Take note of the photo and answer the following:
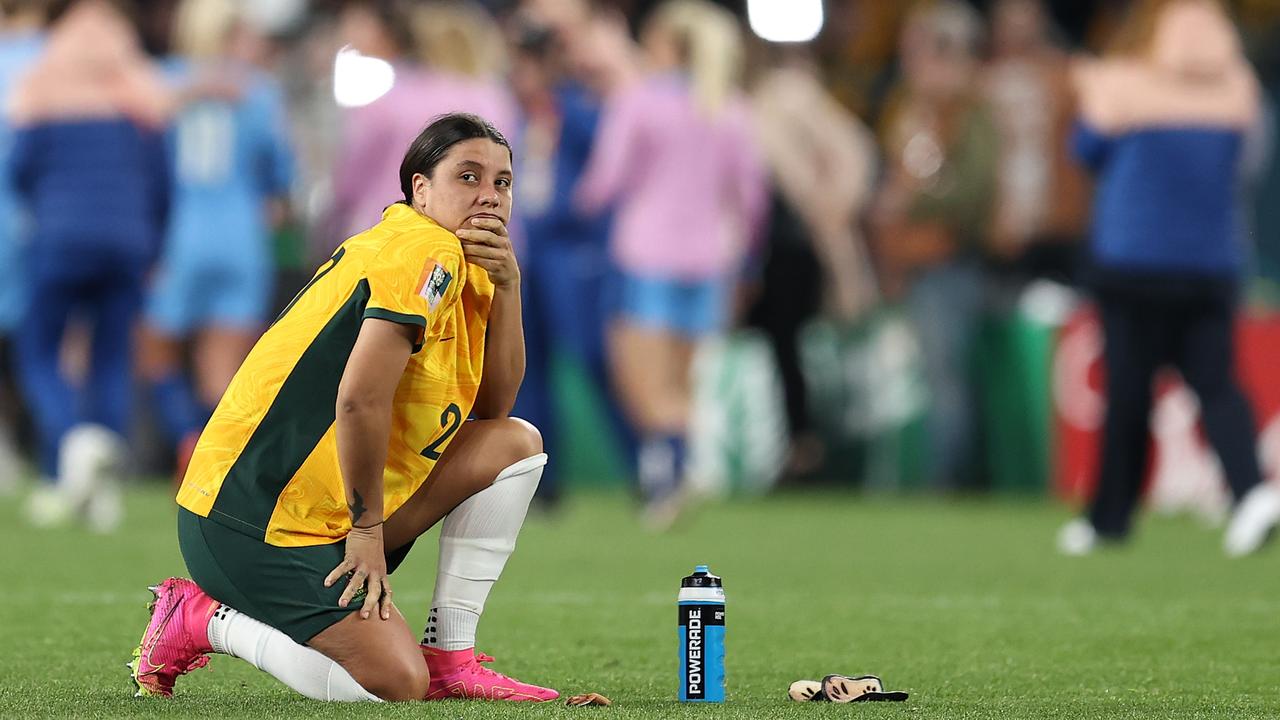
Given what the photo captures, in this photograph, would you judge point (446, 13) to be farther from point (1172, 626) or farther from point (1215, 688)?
point (1215, 688)

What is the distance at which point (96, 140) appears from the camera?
1024 centimetres

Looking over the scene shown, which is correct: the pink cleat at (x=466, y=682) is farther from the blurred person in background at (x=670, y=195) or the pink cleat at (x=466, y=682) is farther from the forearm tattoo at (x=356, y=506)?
the blurred person in background at (x=670, y=195)

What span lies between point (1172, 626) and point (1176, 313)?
3.18 meters

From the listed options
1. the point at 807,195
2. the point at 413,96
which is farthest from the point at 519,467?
the point at 807,195

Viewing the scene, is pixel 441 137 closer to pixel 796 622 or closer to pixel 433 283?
pixel 433 283

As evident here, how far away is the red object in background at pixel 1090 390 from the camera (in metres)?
12.4

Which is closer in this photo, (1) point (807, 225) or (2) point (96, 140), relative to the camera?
(2) point (96, 140)

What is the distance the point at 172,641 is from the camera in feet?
15.1

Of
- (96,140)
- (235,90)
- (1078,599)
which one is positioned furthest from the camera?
(235,90)

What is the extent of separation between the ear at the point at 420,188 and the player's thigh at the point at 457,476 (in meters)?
0.53

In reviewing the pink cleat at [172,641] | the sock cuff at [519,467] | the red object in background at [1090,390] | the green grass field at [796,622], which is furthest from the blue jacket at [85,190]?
the sock cuff at [519,467]

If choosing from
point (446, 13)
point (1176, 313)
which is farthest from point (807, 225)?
point (1176, 313)

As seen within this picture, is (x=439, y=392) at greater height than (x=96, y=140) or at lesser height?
lesser

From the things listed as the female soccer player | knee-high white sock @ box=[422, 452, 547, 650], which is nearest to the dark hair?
the female soccer player
